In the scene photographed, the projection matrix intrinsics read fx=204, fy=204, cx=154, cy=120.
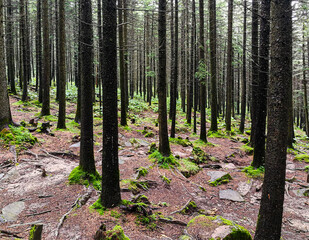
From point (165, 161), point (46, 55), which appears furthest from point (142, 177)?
point (46, 55)

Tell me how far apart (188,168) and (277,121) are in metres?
6.08

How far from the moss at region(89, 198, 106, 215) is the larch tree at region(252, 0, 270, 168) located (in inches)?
→ 282

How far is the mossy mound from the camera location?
13.7ft

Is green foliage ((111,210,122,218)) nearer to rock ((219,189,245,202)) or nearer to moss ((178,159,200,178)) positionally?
rock ((219,189,245,202))

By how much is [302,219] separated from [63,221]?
6.51m

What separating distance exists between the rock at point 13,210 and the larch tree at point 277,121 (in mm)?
5463

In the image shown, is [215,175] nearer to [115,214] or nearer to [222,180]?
[222,180]

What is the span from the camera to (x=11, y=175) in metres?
6.86

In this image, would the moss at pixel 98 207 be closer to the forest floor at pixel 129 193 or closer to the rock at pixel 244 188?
the forest floor at pixel 129 193

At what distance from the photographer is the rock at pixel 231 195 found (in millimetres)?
7266

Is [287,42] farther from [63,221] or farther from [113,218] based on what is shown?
[63,221]

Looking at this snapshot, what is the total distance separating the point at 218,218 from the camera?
499 cm

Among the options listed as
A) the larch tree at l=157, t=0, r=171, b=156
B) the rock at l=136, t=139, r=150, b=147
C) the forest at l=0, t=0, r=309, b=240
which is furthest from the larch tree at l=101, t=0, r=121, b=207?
the rock at l=136, t=139, r=150, b=147

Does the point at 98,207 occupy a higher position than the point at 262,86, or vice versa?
the point at 262,86
